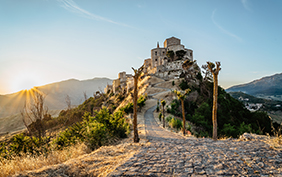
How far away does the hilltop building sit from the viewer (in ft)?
172

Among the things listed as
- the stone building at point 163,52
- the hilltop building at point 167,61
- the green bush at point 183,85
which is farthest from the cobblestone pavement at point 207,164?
the stone building at point 163,52

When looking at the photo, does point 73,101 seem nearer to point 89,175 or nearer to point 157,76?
point 157,76

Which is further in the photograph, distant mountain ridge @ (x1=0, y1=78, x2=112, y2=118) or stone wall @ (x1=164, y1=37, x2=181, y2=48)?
distant mountain ridge @ (x1=0, y1=78, x2=112, y2=118)

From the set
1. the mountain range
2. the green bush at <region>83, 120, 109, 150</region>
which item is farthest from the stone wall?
the green bush at <region>83, 120, 109, 150</region>

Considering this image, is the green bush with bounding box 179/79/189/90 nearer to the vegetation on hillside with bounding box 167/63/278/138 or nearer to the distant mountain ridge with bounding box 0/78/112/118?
the vegetation on hillside with bounding box 167/63/278/138

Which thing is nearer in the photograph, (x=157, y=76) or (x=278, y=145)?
(x=278, y=145)

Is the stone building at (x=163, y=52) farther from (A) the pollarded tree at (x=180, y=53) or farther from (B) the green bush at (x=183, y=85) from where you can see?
(B) the green bush at (x=183, y=85)

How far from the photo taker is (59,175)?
4352mm

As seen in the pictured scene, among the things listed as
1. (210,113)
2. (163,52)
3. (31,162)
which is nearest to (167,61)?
(163,52)

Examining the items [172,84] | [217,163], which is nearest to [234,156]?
[217,163]

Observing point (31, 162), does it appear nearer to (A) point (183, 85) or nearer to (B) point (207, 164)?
(B) point (207, 164)

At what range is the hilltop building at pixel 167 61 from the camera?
5236cm

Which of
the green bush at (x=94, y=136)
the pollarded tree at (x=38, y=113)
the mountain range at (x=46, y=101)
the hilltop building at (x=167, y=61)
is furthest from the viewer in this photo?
the mountain range at (x=46, y=101)

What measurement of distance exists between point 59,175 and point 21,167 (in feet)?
5.65
